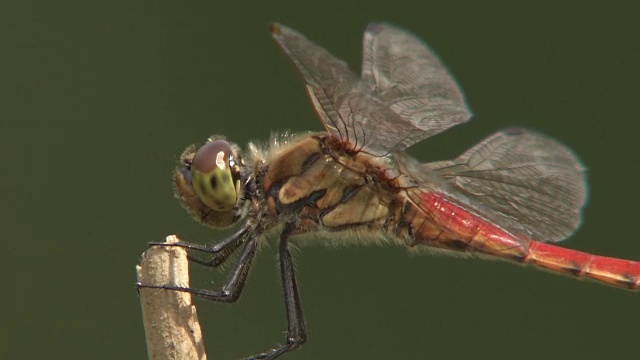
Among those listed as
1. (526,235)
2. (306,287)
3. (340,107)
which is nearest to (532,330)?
(306,287)

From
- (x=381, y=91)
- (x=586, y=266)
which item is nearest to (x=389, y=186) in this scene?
(x=381, y=91)

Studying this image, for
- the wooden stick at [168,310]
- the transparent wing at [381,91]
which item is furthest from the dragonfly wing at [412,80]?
the wooden stick at [168,310]

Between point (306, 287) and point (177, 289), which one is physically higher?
point (177, 289)

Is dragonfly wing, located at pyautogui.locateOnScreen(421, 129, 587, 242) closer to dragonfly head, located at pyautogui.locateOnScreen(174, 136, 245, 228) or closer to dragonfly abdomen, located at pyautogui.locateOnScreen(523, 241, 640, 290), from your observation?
dragonfly abdomen, located at pyautogui.locateOnScreen(523, 241, 640, 290)

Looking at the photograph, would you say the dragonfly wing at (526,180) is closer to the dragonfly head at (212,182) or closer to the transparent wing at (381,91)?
the transparent wing at (381,91)

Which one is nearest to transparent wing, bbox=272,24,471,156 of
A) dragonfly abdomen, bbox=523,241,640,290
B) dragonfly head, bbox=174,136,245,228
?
dragonfly head, bbox=174,136,245,228

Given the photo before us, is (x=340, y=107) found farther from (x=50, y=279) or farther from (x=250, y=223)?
(x=50, y=279)
